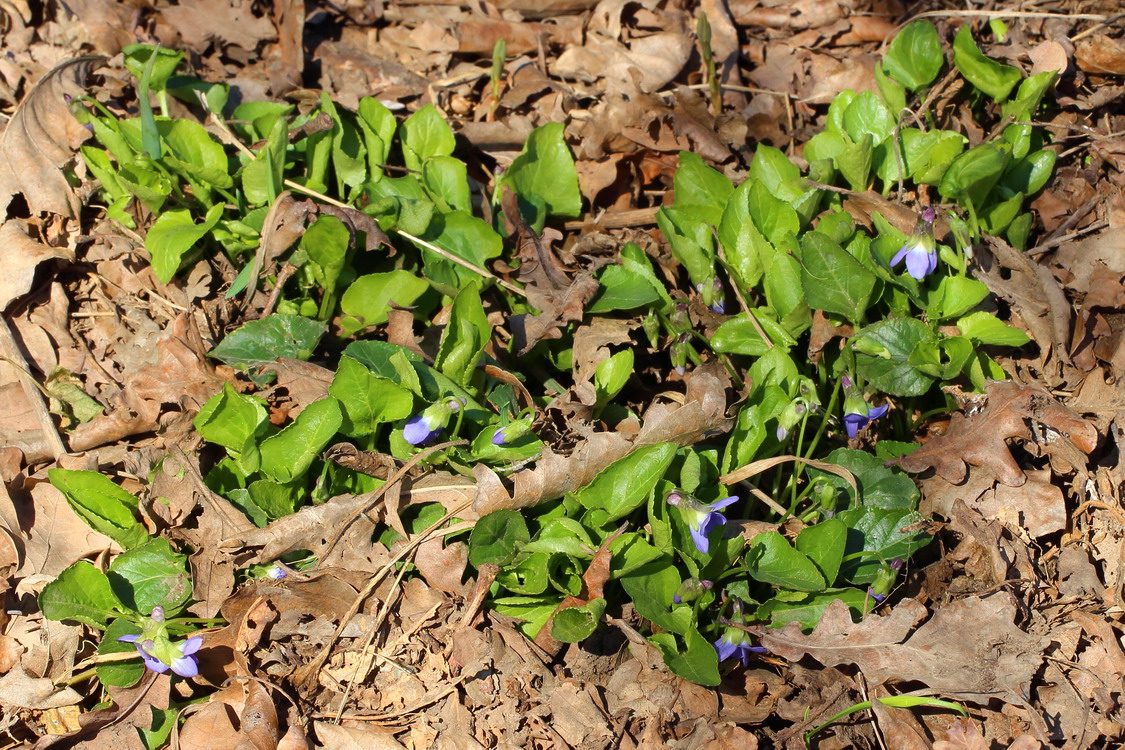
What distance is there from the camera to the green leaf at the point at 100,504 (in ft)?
7.45

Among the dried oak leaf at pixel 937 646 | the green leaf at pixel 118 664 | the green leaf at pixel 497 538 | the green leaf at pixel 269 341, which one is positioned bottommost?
the dried oak leaf at pixel 937 646

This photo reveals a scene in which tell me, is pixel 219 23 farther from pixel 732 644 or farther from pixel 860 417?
pixel 732 644

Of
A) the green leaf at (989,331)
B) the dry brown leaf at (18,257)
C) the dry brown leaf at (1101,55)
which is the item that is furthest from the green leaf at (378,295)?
the dry brown leaf at (1101,55)

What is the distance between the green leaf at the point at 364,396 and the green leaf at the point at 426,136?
1.06 meters

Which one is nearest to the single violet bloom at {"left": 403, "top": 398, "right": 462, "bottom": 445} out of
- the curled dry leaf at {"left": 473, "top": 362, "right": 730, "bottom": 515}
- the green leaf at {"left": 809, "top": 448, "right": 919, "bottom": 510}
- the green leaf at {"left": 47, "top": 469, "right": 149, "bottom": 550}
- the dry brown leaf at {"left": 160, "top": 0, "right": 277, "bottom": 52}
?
the curled dry leaf at {"left": 473, "top": 362, "right": 730, "bottom": 515}

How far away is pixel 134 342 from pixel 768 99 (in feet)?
7.79

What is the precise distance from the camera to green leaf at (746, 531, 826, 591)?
2111 mm

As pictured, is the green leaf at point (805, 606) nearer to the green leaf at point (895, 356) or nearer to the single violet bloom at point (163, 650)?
the green leaf at point (895, 356)

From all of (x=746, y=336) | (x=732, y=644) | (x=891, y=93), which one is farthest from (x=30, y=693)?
(x=891, y=93)

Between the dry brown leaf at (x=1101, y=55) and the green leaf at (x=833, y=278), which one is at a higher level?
the dry brown leaf at (x=1101, y=55)

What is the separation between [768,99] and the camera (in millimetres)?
3461

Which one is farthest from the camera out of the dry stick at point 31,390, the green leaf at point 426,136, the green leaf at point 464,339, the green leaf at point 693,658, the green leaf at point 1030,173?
the green leaf at point 426,136

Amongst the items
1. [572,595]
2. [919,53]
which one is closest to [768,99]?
[919,53]

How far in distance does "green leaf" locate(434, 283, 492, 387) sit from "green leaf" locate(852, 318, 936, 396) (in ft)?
3.28
